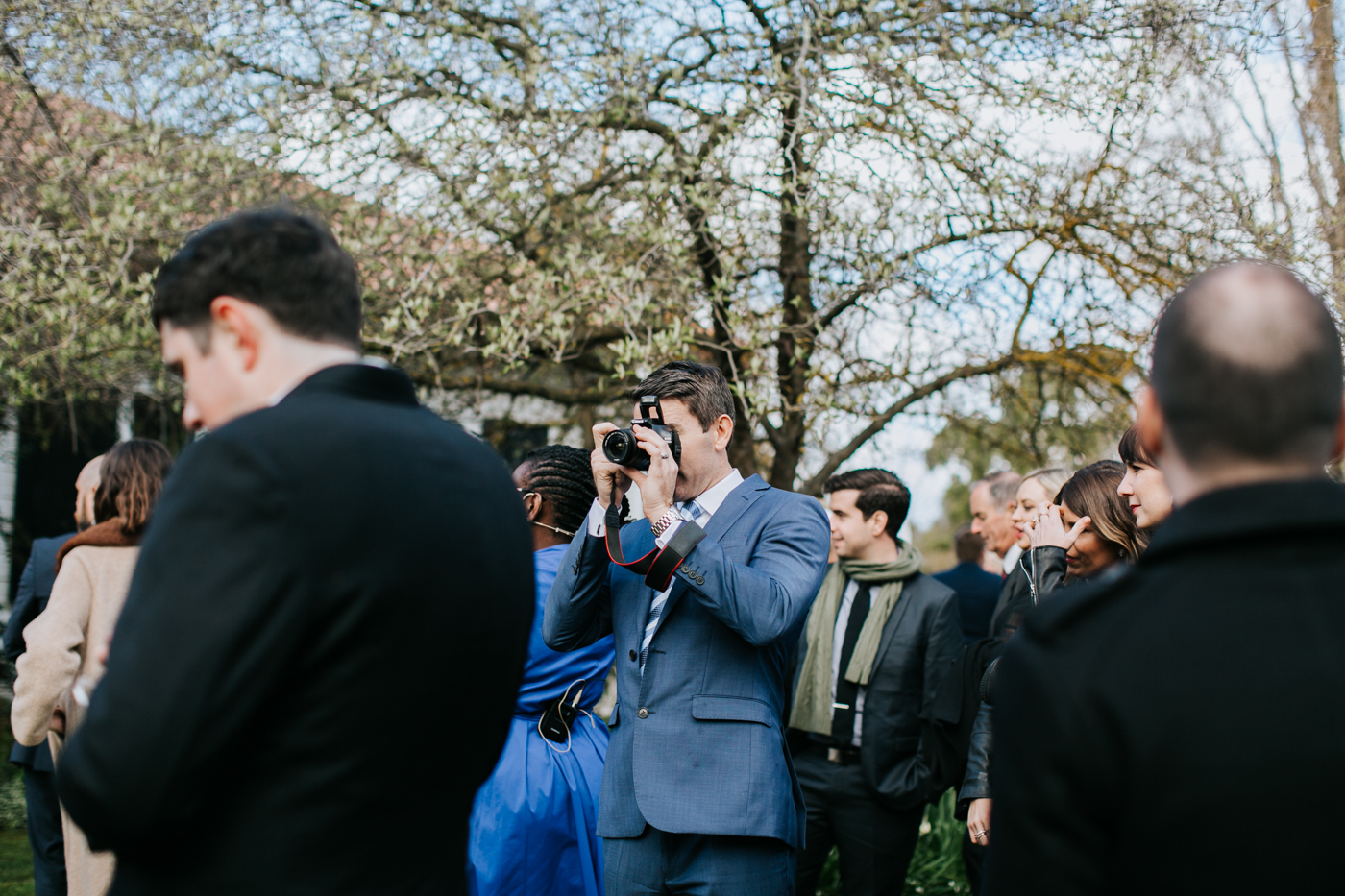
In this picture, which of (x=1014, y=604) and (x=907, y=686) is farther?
(x=907, y=686)

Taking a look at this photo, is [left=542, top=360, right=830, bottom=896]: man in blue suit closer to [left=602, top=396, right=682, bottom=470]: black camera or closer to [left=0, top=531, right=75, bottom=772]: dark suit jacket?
[left=602, top=396, right=682, bottom=470]: black camera

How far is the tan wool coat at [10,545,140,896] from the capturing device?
342 cm

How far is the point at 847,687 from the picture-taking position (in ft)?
13.4

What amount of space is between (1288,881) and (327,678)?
109 cm

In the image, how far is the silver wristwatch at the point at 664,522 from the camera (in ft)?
8.43

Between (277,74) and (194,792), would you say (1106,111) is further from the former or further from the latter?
(194,792)

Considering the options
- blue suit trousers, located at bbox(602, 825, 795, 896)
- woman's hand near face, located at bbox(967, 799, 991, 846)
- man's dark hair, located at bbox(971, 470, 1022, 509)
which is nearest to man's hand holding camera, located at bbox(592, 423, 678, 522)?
blue suit trousers, located at bbox(602, 825, 795, 896)

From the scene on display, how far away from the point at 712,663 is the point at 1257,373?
5.78 ft

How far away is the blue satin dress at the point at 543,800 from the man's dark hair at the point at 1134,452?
1.65 m

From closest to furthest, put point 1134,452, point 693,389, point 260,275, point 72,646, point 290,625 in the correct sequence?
point 290,625, point 260,275, point 1134,452, point 693,389, point 72,646

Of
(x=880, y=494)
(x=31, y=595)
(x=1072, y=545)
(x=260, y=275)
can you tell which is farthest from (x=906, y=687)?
(x=31, y=595)

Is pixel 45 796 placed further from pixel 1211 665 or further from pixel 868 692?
pixel 1211 665

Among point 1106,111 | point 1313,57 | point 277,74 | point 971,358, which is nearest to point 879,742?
point 971,358

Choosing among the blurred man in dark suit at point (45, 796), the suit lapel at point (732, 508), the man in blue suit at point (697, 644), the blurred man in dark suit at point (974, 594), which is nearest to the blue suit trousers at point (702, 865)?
the man in blue suit at point (697, 644)
